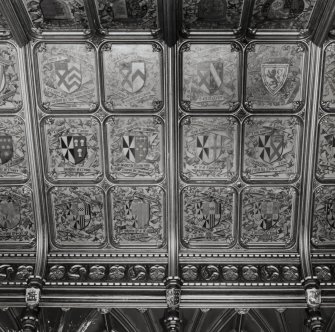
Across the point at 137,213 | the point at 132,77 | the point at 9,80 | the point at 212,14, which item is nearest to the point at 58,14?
the point at 9,80

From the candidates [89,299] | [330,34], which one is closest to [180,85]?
[330,34]

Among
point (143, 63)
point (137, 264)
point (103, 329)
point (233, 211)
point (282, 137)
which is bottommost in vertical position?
point (103, 329)

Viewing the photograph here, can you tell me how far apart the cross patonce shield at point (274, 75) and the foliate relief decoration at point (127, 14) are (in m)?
2.28

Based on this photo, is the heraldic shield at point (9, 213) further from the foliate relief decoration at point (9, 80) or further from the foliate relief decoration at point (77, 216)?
the foliate relief decoration at point (9, 80)

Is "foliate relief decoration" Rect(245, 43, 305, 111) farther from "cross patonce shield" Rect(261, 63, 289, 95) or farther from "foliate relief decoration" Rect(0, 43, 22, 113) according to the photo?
"foliate relief decoration" Rect(0, 43, 22, 113)

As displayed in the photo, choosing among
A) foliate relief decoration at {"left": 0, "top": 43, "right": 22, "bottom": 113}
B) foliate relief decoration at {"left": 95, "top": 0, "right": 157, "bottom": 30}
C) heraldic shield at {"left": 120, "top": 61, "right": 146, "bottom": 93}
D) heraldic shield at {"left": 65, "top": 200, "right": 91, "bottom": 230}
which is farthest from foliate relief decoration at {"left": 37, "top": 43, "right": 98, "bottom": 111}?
heraldic shield at {"left": 65, "top": 200, "right": 91, "bottom": 230}

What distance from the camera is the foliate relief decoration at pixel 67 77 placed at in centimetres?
1048

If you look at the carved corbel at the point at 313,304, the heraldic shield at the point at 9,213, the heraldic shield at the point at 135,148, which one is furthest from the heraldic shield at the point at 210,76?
the heraldic shield at the point at 9,213

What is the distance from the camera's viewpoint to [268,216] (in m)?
11.8

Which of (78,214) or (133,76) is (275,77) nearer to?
(133,76)

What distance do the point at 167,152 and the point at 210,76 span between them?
1773mm

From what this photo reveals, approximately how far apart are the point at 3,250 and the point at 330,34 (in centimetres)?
795

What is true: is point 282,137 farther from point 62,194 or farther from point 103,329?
point 103,329

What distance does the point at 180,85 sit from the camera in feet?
35.1
